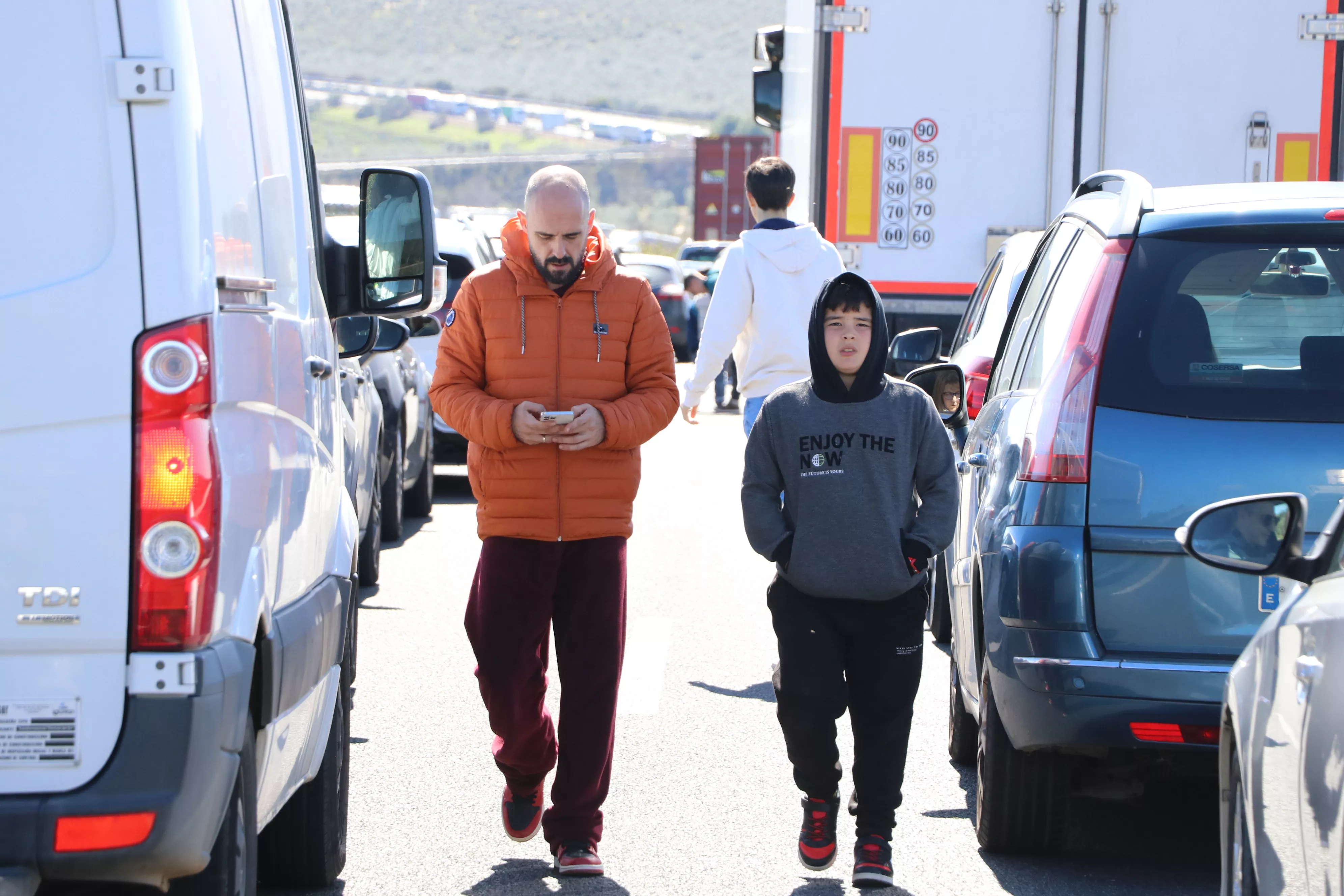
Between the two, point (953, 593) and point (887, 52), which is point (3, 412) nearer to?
point (953, 593)

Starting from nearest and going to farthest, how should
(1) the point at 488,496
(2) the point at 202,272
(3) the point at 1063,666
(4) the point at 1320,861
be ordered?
(4) the point at 1320,861
(2) the point at 202,272
(3) the point at 1063,666
(1) the point at 488,496

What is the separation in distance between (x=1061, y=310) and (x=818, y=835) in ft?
5.06

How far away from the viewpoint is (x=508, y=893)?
455 cm

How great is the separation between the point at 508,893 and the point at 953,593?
1977 millimetres

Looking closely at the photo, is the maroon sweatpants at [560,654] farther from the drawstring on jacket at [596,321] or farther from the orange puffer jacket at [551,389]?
the drawstring on jacket at [596,321]

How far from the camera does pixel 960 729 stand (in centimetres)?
582

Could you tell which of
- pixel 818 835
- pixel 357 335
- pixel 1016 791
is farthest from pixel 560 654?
pixel 1016 791

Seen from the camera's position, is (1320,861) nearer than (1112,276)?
Yes

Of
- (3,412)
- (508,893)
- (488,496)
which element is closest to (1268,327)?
(488,496)

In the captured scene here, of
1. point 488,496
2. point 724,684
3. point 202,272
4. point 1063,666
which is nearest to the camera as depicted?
point 202,272

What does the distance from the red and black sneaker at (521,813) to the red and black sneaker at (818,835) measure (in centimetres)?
75

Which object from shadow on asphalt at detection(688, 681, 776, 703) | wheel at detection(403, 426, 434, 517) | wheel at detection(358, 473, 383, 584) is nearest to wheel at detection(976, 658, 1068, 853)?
shadow on asphalt at detection(688, 681, 776, 703)

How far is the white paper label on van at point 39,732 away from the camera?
2.81 metres

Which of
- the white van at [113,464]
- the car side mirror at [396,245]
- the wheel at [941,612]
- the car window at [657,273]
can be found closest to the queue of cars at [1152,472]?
the car side mirror at [396,245]
